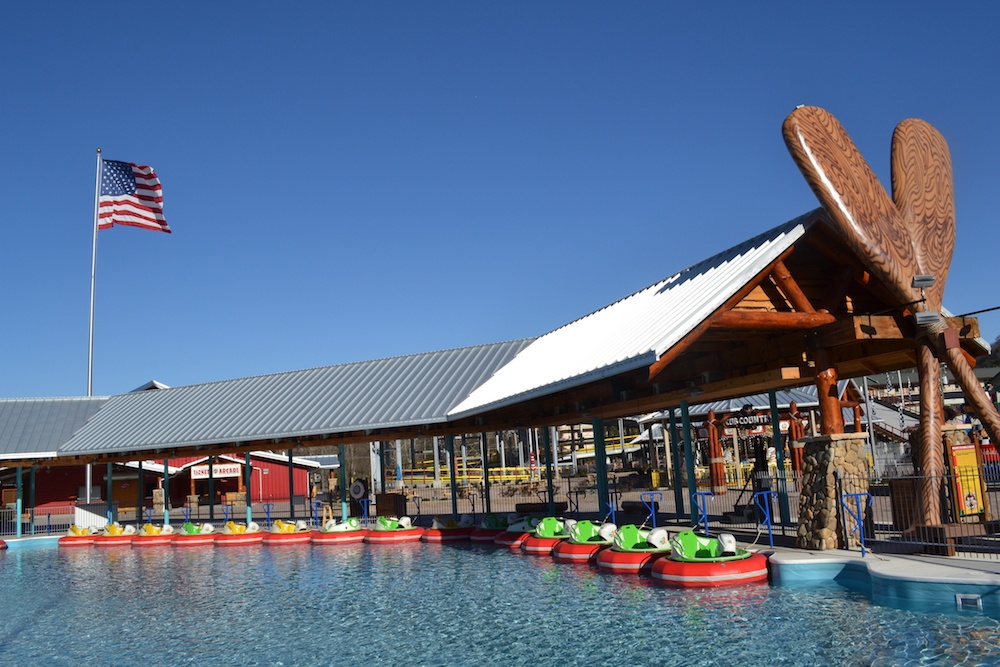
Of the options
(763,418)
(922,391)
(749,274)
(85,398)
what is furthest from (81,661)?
(763,418)

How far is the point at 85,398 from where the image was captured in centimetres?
3597

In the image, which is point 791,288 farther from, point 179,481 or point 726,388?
point 179,481

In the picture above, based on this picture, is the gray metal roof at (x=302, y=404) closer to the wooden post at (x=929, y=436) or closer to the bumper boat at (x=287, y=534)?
the bumper boat at (x=287, y=534)

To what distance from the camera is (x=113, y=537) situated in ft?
88.8

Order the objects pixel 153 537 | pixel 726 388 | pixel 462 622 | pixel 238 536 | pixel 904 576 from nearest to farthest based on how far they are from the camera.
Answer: pixel 904 576
pixel 462 622
pixel 726 388
pixel 238 536
pixel 153 537

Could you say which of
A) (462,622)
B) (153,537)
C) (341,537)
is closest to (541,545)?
(462,622)

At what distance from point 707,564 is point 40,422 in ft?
93.6

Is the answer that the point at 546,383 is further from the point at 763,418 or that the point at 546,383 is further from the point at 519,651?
the point at 763,418

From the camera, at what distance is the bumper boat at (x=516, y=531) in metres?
20.0

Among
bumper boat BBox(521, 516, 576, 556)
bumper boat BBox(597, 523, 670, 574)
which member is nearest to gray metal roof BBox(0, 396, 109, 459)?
bumper boat BBox(521, 516, 576, 556)

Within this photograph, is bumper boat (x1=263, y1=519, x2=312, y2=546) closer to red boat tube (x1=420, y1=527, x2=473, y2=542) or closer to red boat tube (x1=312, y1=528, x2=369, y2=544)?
red boat tube (x1=312, y1=528, x2=369, y2=544)

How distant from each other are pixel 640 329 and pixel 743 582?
4.58 metres

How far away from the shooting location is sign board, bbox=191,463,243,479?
Result: 43.9 metres

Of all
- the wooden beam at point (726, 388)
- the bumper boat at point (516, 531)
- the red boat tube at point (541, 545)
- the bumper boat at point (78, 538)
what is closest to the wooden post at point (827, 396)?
the wooden beam at point (726, 388)
